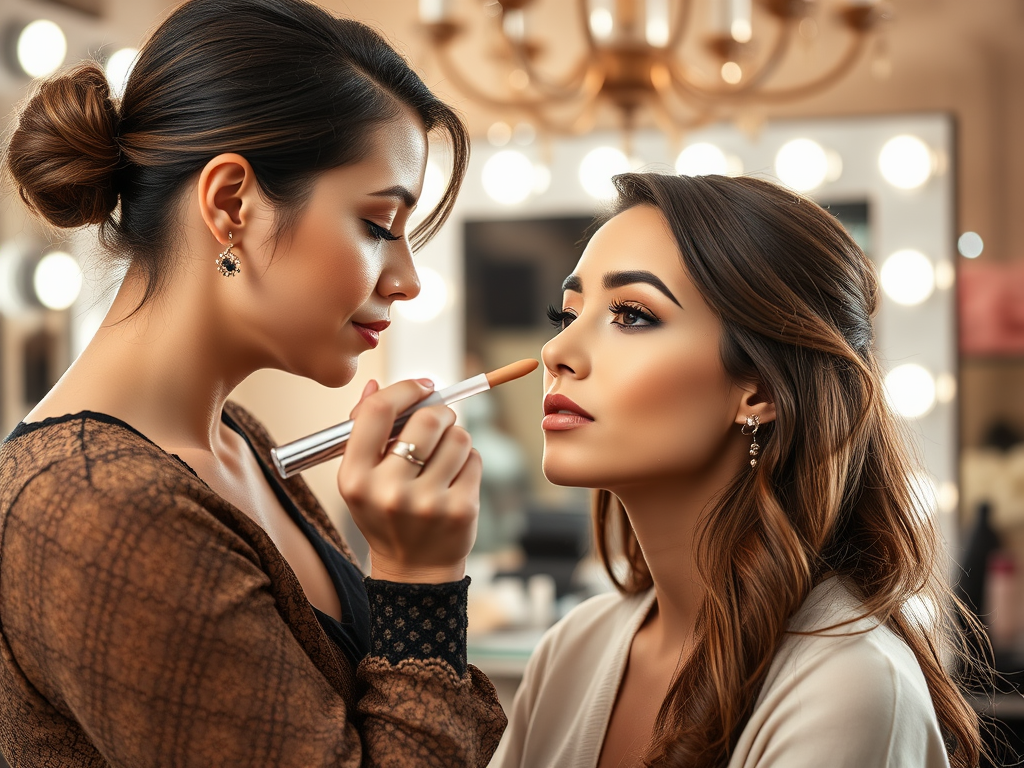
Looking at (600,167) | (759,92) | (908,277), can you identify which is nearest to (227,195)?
(759,92)

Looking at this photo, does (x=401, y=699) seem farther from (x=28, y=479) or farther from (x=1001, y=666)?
(x=1001, y=666)

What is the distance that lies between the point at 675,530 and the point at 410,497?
39 centimetres

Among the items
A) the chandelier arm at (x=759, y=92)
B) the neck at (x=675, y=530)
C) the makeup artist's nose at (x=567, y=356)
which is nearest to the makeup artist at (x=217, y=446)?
the makeup artist's nose at (x=567, y=356)

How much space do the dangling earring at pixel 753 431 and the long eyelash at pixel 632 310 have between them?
0.14 meters

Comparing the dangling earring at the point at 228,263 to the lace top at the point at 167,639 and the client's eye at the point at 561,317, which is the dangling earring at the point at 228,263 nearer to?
the lace top at the point at 167,639

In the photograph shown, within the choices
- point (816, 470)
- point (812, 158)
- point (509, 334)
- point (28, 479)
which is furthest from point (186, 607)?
point (812, 158)

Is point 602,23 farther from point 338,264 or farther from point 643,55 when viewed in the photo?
point 338,264

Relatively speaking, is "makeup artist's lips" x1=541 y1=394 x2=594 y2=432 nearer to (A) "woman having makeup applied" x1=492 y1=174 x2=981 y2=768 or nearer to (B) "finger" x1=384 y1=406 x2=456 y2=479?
(A) "woman having makeup applied" x1=492 y1=174 x2=981 y2=768

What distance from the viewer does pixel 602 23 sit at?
154 centimetres

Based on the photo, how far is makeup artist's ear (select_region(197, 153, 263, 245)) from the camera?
2.35 ft

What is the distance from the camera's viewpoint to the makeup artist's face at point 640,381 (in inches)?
36.3

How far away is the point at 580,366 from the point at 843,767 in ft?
1.40

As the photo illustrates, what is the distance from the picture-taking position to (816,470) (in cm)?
92

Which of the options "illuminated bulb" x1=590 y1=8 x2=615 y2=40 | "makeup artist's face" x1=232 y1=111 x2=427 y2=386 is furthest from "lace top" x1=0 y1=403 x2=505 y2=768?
"illuminated bulb" x1=590 y1=8 x2=615 y2=40
